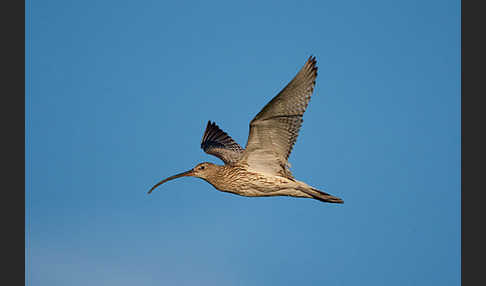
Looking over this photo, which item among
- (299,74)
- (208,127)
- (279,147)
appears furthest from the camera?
(208,127)

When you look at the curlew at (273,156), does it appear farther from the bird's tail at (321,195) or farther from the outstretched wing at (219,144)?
the outstretched wing at (219,144)

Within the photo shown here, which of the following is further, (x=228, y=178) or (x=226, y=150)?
(x=226, y=150)

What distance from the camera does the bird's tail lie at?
1007cm

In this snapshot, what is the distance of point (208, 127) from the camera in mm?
13812

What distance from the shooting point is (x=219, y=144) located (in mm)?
13359

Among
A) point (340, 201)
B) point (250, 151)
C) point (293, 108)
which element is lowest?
point (340, 201)

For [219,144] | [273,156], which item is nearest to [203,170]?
[273,156]

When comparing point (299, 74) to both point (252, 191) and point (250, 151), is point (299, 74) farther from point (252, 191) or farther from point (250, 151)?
point (252, 191)

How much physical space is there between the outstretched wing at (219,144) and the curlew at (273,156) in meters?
1.95

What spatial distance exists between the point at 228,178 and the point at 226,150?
2820 millimetres

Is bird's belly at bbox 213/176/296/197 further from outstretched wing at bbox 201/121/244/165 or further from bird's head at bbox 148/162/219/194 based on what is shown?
outstretched wing at bbox 201/121/244/165

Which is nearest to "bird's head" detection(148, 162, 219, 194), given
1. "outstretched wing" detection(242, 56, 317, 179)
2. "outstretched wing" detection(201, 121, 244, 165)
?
"outstretched wing" detection(242, 56, 317, 179)

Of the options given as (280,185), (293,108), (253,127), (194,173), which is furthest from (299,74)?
(194,173)

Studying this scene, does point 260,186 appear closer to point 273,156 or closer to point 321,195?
point 273,156
